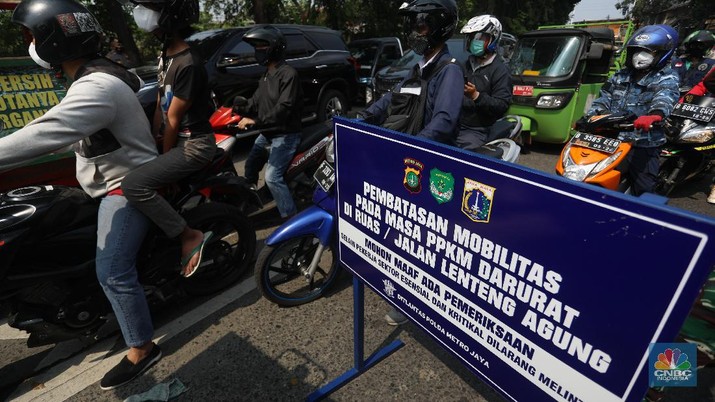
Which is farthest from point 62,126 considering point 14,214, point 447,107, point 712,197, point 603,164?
point 712,197

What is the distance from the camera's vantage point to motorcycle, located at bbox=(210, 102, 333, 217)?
3510 mm

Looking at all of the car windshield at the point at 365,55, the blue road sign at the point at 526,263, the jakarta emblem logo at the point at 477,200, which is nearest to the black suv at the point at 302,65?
the car windshield at the point at 365,55

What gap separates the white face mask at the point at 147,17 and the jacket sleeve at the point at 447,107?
65.3 inches

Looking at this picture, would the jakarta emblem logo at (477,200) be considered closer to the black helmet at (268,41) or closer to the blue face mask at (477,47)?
the black helmet at (268,41)

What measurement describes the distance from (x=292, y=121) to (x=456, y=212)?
8.45 ft

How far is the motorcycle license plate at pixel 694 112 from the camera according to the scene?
4.23m

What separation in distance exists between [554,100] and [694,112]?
1.70m

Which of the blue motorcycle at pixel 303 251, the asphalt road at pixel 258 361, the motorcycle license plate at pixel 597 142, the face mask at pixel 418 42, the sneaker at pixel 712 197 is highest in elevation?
the face mask at pixel 418 42

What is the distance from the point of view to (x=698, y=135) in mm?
4215

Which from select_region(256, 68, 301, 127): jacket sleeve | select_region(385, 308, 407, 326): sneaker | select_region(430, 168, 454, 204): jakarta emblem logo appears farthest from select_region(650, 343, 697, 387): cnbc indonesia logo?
select_region(256, 68, 301, 127): jacket sleeve

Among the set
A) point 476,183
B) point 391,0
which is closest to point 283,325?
point 476,183

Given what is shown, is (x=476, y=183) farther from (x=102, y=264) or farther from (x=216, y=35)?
(x=216, y=35)

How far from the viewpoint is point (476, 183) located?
1.18m

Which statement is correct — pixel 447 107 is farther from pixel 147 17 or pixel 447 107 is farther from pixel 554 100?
pixel 554 100
